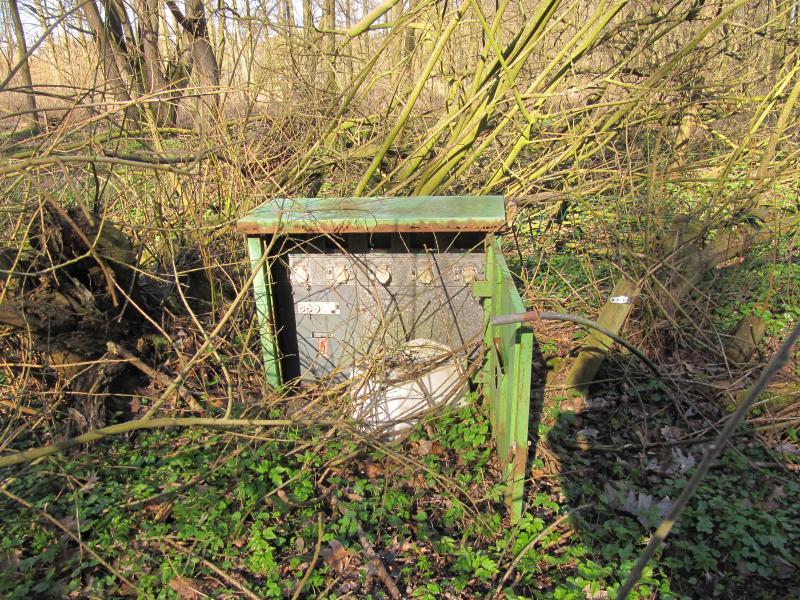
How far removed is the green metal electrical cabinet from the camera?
3666 mm

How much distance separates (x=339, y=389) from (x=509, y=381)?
174 cm

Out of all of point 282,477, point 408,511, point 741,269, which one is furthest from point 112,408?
point 741,269

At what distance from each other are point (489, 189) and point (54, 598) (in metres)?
4.97

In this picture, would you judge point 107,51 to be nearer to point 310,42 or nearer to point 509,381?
point 310,42

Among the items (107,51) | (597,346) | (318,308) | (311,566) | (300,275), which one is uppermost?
(107,51)

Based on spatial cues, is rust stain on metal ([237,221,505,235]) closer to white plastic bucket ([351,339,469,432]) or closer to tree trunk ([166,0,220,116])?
white plastic bucket ([351,339,469,432])

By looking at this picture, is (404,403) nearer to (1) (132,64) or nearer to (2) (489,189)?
(2) (489,189)

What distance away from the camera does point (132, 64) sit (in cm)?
536

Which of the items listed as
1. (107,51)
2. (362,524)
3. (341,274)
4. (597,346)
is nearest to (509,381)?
(362,524)

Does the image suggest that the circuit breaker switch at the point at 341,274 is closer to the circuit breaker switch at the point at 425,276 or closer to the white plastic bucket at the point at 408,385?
the circuit breaker switch at the point at 425,276

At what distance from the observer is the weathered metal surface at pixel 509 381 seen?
8.09 ft

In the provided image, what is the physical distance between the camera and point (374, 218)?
3611 millimetres

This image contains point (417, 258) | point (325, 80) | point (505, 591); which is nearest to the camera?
point (505, 591)

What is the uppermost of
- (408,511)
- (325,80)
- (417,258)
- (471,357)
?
(325,80)
